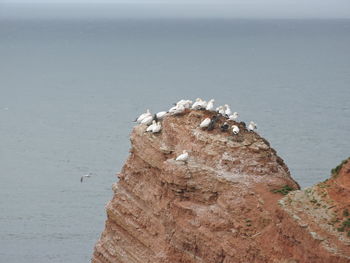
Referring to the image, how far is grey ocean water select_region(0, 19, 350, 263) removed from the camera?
65.9m

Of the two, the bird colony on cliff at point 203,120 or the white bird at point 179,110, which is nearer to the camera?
the bird colony on cliff at point 203,120

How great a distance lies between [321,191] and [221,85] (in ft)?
352

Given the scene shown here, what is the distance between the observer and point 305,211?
1240 inches

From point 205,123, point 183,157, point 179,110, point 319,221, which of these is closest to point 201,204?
point 183,157

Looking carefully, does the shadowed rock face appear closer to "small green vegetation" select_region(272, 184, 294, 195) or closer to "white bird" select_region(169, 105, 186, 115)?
"small green vegetation" select_region(272, 184, 294, 195)

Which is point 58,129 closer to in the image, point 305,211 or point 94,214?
point 94,214

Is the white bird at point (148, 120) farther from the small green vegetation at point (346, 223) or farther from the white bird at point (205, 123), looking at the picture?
the small green vegetation at point (346, 223)

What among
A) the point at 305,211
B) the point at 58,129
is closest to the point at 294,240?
the point at 305,211

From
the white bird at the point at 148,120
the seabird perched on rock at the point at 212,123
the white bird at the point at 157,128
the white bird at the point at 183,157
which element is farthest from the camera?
the white bird at the point at 148,120

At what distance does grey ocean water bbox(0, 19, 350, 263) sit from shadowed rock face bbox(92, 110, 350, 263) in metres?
18.4

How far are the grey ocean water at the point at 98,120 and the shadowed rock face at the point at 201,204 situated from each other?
18.4 metres

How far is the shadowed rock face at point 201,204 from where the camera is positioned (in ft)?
112

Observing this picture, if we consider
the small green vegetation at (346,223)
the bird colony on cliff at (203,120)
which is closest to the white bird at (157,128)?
the bird colony on cliff at (203,120)

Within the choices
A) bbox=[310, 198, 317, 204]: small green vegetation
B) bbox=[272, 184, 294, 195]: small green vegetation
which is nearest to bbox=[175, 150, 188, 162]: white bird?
bbox=[272, 184, 294, 195]: small green vegetation
